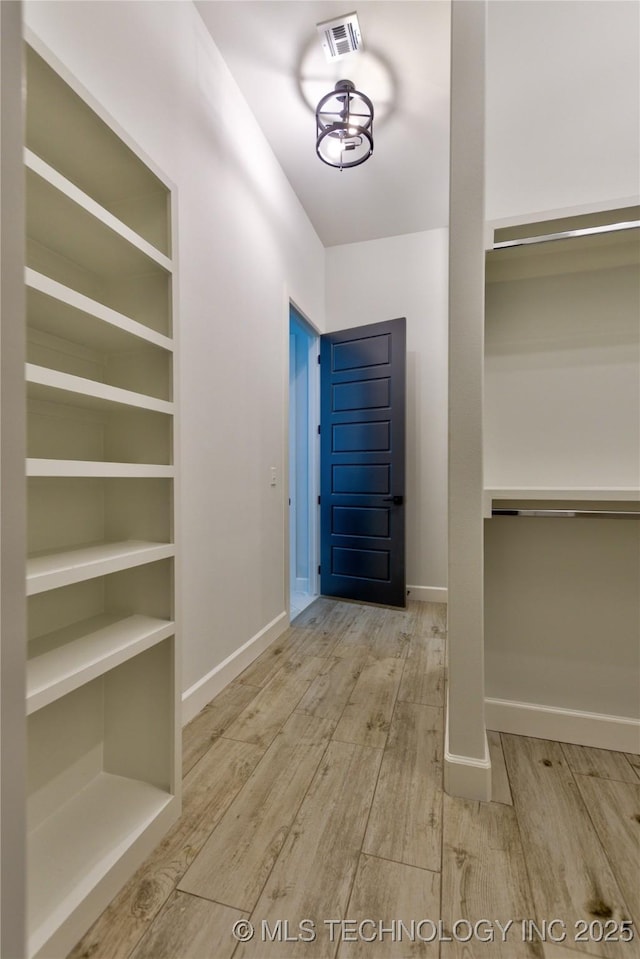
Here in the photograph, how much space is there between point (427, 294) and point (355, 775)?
11.3 feet

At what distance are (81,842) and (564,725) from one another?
1664 mm

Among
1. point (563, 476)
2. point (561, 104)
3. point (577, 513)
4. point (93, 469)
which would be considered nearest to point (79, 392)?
point (93, 469)

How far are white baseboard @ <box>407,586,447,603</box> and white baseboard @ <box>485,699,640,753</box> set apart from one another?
185 centimetres

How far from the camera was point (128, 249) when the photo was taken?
117 cm

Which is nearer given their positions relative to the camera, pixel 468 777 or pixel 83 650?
pixel 83 650

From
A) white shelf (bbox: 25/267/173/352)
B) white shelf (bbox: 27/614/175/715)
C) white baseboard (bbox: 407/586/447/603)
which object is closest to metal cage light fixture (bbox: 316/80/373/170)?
white shelf (bbox: 25/267/173/352)

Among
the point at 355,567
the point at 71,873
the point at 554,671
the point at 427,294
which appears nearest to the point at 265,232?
the point at 427,294

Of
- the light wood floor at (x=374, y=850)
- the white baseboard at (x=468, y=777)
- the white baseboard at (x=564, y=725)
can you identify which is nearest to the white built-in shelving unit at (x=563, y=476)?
the white baseboard at (x=564, y=725)

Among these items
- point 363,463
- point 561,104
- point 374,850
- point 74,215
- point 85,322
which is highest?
point 561,104

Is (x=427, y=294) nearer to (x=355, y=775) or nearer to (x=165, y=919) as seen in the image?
(x=355, y=775)

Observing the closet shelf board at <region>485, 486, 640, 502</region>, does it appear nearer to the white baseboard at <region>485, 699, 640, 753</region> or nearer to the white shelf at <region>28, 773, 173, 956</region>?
the white baseboard at <region>485, 699, 640, 753</region>

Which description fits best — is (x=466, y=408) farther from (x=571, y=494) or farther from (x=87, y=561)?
(x=87, y=561)

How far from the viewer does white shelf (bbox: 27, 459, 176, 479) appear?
876 millimetres

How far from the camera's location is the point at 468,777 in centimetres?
140
